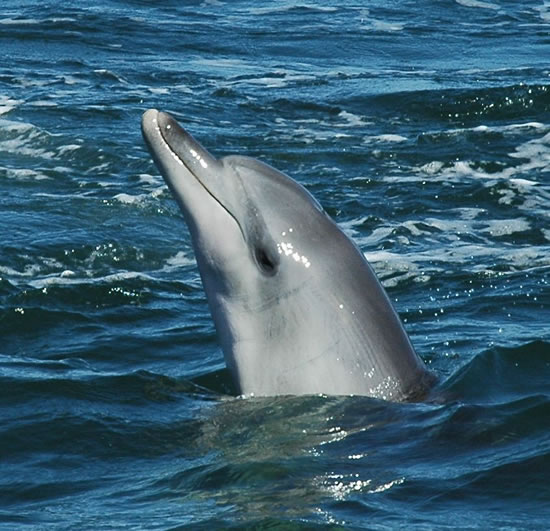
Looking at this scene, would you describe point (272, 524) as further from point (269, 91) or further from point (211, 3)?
point (211, 3)

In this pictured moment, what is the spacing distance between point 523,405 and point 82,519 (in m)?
2.62

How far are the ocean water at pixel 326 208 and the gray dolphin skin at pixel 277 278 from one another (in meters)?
0.19

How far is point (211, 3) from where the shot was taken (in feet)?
96.0

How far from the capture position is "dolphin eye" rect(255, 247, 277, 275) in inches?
311

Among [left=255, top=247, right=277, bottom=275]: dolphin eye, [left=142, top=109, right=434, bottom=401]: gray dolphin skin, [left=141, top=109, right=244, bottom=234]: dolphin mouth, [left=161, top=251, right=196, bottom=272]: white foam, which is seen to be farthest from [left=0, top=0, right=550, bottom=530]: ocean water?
[left=141, top=109, right=244, bottom=234]: dolphin mouth

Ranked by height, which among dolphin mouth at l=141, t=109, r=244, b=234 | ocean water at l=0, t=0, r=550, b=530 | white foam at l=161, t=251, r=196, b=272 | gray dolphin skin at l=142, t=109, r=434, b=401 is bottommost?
white foam at l=161, t=251, r=196, b=272

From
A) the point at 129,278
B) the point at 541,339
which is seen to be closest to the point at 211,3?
the point at 129,278

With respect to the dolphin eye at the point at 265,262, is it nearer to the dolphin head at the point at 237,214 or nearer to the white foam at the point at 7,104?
the dolphin head at the point at 237,214

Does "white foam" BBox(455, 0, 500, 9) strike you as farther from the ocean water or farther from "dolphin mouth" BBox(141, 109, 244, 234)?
"dolphin mouth" BBox(141, 109, 244, 234)

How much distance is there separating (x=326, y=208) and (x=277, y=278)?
750 centimetres

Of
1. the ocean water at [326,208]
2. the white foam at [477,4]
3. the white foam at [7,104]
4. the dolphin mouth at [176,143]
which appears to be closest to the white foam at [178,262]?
the ocean water at [326,208]

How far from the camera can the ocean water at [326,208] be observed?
6969mm

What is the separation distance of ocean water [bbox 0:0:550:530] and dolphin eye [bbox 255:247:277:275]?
70 cm

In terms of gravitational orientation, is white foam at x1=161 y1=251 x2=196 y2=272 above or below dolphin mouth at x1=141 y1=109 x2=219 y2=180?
below
